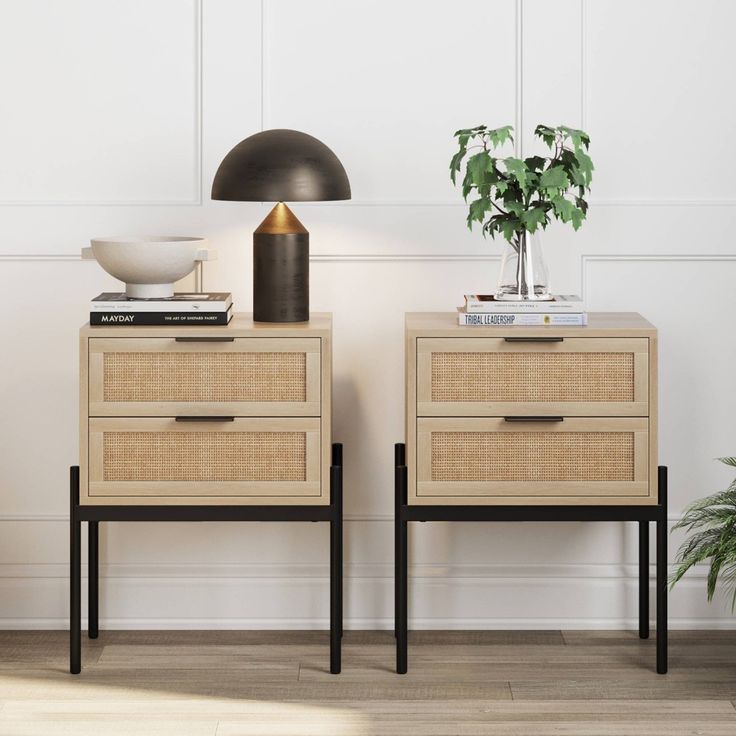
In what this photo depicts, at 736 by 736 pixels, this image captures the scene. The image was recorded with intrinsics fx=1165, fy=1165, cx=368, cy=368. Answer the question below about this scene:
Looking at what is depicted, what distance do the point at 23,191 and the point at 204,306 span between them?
709 millimetres

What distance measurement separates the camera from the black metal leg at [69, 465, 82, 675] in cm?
275

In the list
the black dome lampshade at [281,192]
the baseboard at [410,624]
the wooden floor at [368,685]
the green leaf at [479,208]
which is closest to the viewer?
the wooden floor at [368,685]

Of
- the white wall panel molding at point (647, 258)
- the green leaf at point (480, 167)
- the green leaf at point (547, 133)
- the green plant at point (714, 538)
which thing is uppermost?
the green leaf at point (547, 133)

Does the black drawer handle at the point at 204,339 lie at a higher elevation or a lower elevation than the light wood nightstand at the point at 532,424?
higher

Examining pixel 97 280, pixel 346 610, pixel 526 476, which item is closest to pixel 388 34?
pixel 97 280

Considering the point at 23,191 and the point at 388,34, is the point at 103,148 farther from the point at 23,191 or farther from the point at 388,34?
the point at 388,34

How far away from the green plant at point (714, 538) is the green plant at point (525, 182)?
2.49 ft

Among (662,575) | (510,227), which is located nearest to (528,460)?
(662,575)

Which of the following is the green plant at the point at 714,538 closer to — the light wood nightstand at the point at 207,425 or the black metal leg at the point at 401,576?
the black metal leg at the point at 401,576

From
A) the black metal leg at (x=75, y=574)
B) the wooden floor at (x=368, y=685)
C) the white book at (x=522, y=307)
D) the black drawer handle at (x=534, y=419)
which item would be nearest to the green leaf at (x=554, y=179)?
the white book at (x=522, y=307)

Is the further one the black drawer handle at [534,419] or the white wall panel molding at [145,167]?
the white wall panel molding at [145,167]

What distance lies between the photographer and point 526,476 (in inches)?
107

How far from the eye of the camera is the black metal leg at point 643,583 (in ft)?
10.0

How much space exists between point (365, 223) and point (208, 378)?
26.1 inches
